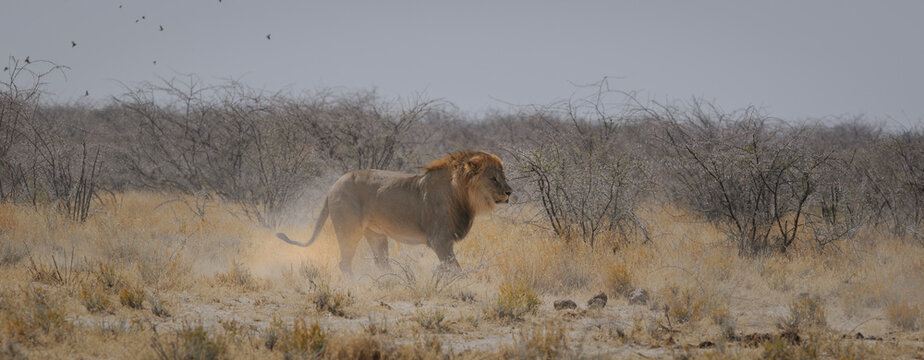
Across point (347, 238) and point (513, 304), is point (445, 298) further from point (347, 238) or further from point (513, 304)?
point (347, 238)

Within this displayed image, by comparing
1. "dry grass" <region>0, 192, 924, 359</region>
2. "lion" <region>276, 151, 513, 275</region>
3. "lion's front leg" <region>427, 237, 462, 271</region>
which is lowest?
"dry grass" <region>0, 192, 924, 359</region>

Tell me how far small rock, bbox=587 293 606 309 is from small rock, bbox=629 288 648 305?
37cm

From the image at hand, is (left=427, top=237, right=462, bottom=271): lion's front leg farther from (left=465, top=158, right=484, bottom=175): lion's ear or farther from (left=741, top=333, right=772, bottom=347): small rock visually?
(left=741, top=333, right=772, bottom=347): small rock

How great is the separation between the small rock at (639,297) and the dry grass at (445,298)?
105 mm

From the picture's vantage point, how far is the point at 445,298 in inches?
303

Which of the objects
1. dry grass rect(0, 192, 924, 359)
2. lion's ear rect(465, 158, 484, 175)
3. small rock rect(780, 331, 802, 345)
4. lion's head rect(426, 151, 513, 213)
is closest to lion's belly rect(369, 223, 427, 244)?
dry grass rect(0, 192, 924, 359)

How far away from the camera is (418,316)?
6.55m

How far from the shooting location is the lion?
838 cm

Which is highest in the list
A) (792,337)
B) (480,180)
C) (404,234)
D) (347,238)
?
(480,180)

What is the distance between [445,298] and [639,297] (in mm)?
2130

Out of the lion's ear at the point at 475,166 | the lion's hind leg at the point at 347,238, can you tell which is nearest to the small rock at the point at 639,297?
the lion's ear at the point at 475,166

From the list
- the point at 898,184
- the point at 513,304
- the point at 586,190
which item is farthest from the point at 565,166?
the point at 898,184

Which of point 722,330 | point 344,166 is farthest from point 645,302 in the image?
point 344,166

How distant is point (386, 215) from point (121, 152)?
11.6m
